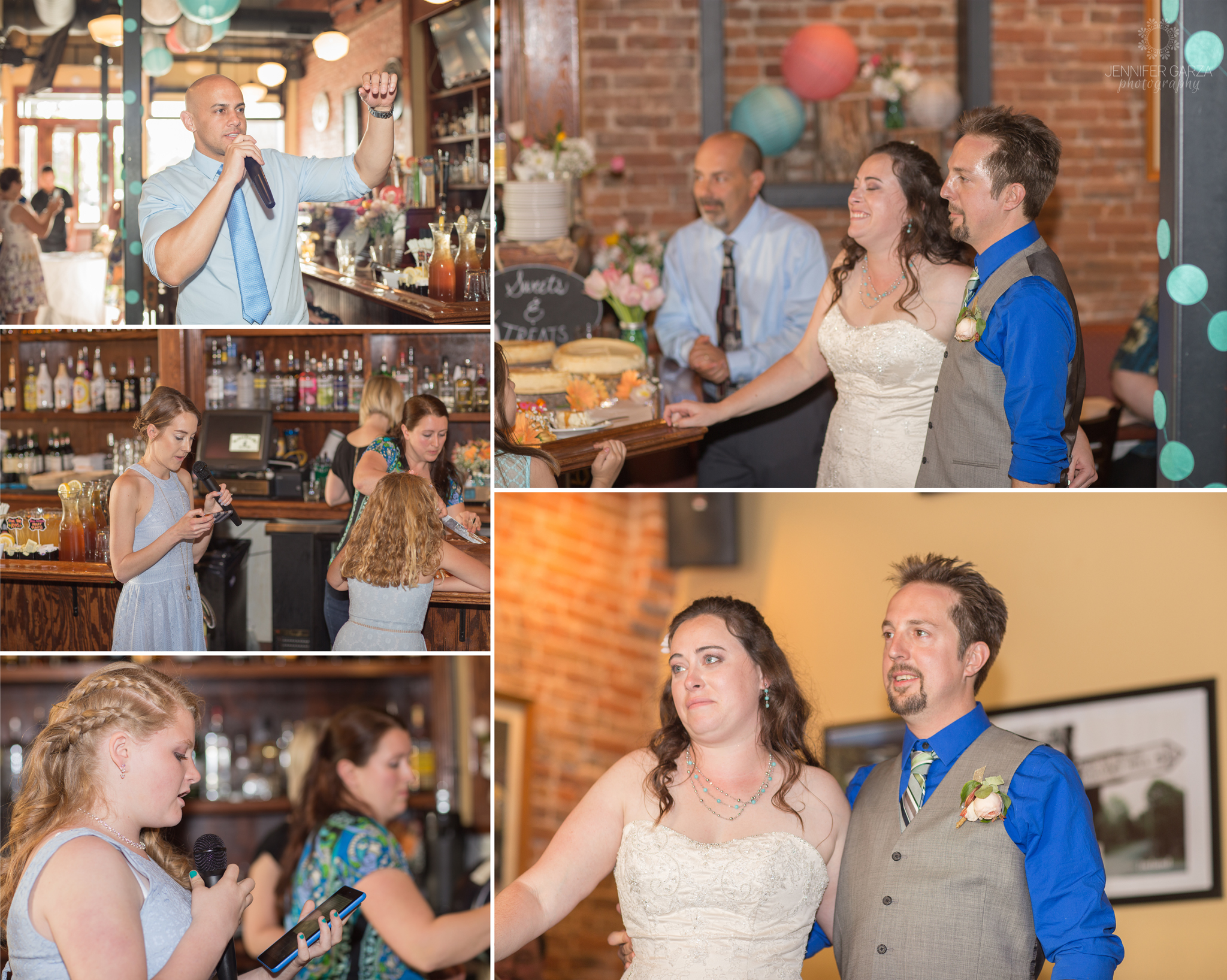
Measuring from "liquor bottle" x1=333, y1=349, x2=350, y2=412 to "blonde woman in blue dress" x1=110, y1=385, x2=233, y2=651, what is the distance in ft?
0.97

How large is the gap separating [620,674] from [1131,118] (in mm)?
4966

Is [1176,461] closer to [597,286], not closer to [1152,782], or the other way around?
[1152,782]

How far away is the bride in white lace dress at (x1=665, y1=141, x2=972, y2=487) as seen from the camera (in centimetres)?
282

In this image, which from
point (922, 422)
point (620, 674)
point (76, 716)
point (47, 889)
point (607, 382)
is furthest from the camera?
point (620, 674)

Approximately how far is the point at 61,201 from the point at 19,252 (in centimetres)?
17

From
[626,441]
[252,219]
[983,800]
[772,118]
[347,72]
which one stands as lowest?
[983,800]

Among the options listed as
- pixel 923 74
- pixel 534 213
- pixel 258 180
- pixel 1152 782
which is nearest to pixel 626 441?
pixel 258 180

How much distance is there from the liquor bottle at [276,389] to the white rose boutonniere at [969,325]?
1.49 m

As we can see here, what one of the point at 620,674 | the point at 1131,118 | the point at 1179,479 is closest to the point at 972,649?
the point at 1179,479

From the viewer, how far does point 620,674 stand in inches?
160

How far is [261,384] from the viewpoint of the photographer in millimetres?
2582

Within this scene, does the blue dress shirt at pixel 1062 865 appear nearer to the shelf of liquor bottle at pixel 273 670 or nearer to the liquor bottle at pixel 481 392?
the liquor bottle at pixel 481 392

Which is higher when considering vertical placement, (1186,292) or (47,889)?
(1186,292)

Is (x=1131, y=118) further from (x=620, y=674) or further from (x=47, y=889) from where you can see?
(x=47, y=889)
